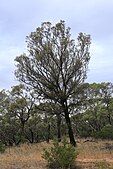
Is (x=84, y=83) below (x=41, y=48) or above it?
below

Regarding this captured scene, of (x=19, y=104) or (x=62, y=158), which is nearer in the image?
(x=62, y=158)

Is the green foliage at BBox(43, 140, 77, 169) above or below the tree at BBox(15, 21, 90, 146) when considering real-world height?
below

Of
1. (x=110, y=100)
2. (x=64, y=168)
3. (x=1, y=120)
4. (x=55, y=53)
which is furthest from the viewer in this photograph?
(x=110, y=100)

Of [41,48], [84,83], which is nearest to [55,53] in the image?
[41,48]

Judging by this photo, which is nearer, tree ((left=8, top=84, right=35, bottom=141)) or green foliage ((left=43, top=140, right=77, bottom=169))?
green foliage ((left=43, top=140, right=77, bottom=169))

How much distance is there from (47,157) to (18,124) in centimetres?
3332

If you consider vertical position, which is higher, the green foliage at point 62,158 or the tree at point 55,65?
the tree at point 55,65

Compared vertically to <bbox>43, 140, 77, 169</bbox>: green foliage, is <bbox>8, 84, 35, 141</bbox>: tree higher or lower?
higher

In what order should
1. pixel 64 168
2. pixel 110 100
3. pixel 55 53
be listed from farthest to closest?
pixel 110 100 → pixel 55 53 → pixel 64 168

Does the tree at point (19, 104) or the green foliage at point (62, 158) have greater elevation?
the tree at point (19, 104)

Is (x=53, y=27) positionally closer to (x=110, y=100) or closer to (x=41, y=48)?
(x=41, y=48)

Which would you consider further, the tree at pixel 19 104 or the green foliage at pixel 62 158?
the tree at pixel 19 104

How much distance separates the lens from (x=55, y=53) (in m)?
27.8

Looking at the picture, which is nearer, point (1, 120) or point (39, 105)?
point (39, 105)
